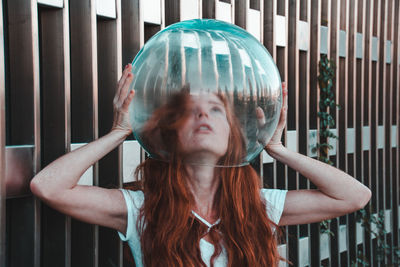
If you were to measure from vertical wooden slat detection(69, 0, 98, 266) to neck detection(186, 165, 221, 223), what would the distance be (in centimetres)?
54

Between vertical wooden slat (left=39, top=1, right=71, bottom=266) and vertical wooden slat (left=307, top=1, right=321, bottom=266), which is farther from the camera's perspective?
vertical wooden slat (left=307, top=1, right=321, bottom=266)

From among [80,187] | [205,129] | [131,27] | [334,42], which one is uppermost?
[334,42]

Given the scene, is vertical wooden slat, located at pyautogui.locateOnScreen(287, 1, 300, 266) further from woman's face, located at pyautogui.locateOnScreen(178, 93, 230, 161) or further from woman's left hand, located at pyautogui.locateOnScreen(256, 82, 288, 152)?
woman's face, located at pyautogui.locateOnScreen(178, 93, 230, 161)

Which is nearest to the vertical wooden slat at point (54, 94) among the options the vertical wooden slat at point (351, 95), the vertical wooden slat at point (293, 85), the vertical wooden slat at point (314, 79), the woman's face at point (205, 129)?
the woman's face at point (205, 129)

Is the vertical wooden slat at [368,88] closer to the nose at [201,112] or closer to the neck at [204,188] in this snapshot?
the neck at [204,188]

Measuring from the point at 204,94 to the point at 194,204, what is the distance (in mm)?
697

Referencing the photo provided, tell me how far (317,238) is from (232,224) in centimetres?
Result: 196

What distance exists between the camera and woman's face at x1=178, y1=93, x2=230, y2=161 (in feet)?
3.19

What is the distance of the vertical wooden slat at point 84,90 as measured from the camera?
1.92 metres

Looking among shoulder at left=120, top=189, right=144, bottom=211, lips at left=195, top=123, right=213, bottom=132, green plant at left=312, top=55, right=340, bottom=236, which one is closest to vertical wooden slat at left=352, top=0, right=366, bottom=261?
green plant at left=312, top=55, right=340, bottom=236

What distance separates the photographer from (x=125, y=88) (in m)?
1.20

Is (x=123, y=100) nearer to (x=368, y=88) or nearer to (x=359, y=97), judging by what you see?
(x=359, y=97)

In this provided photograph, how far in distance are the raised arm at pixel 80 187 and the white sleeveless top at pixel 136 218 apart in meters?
0.06

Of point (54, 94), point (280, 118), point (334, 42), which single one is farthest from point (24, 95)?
point (334, 42)
